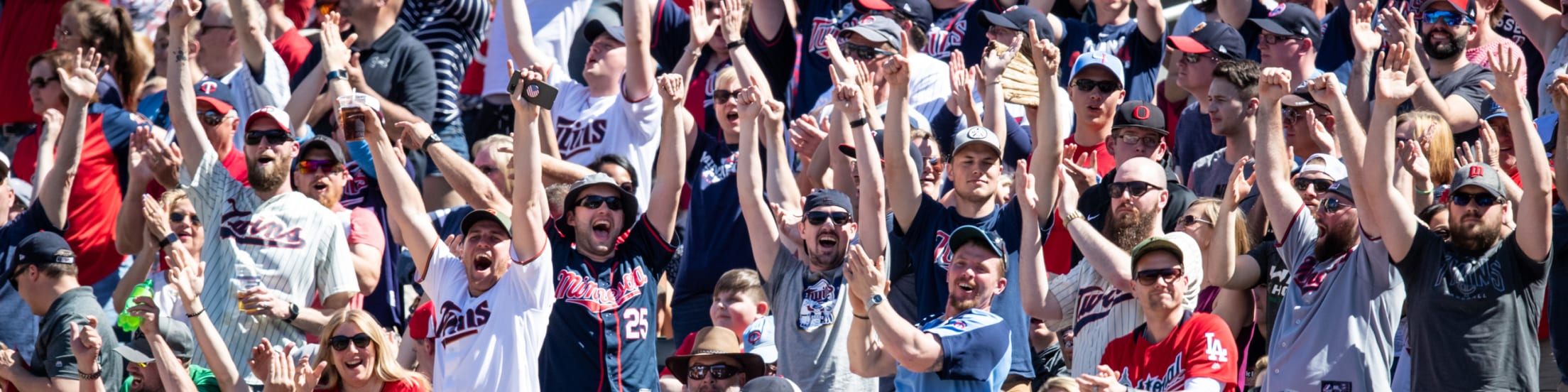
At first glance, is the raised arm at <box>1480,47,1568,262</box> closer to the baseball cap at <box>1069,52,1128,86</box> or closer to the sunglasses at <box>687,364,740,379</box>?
the baseball cap at <box>1069,52,1128,86</box>

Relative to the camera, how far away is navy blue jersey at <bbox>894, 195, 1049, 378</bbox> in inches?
303

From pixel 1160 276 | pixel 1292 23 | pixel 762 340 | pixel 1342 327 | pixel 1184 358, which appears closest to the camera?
pixel 1184 358

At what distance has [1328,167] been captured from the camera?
7.77m

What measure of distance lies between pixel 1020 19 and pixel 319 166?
3434 mm

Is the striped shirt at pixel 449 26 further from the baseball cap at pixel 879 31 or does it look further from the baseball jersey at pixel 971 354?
the baseball jersey at pixel 971 354

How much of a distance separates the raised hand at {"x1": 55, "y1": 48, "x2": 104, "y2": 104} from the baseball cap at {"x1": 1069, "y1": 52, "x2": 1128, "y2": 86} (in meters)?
5.00

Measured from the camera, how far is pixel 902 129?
25.8 ft

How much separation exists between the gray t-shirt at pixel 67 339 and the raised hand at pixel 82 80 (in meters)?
1.34

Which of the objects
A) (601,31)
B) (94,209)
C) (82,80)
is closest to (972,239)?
(601,31)

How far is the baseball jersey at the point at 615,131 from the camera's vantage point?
9.70 metres

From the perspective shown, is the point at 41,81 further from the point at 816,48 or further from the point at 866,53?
the point at 866,53

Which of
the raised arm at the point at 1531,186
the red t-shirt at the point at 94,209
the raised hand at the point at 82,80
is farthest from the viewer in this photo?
the red t-shirt at the point at 94,209

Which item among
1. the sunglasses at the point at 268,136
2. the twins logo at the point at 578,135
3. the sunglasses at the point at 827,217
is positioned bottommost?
the sunglasses at the point at 827,217

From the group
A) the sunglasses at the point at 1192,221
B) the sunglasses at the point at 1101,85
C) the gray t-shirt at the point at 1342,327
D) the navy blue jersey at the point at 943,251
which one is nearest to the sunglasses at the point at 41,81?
the navy blue jersey at the point at 943,251
